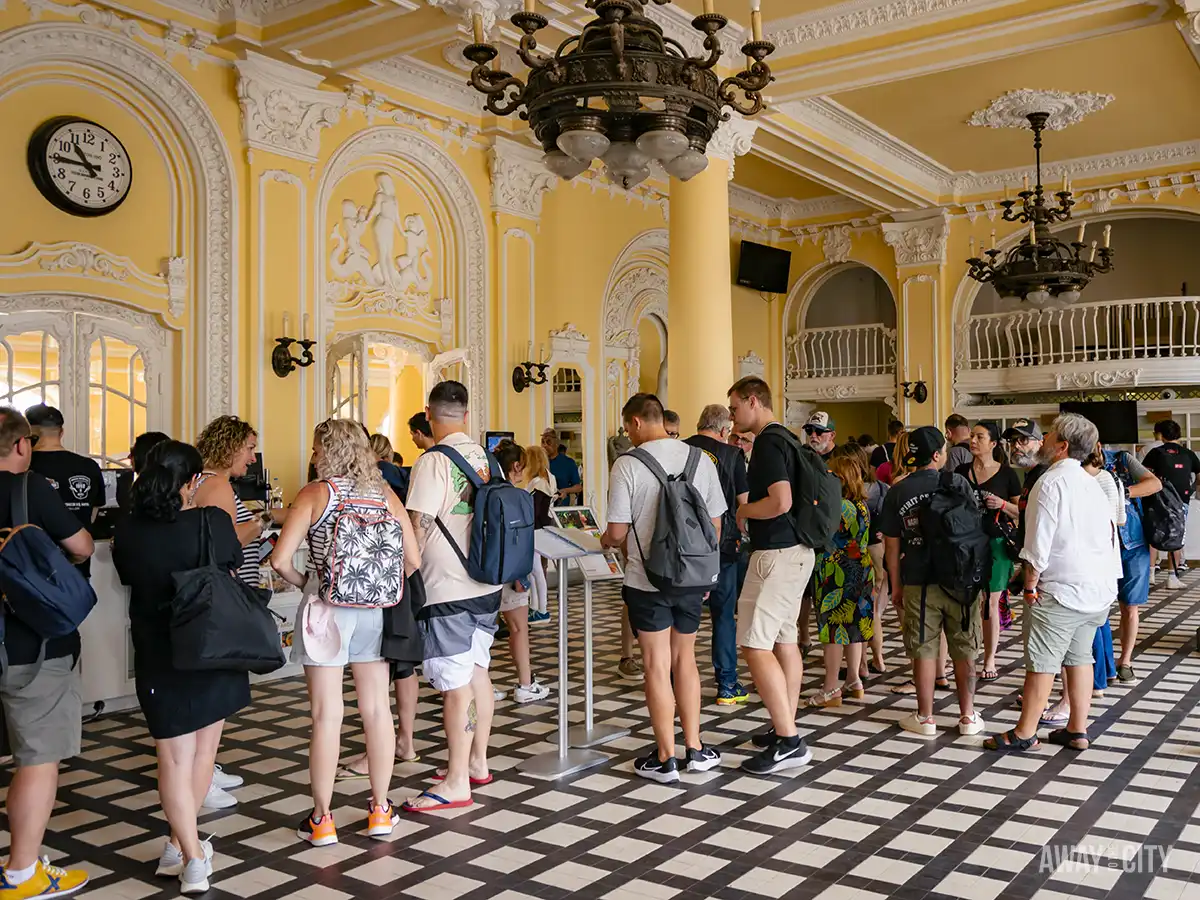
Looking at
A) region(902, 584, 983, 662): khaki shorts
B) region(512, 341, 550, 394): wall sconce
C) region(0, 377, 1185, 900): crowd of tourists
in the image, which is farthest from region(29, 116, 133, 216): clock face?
region(902, 584, 983, 662): khaki shorts

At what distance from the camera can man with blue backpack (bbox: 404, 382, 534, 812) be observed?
14.5ft

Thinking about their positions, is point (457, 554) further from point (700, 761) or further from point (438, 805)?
point (700, 761)

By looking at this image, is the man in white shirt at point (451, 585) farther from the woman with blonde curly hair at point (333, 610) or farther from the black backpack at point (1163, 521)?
the black backpack at point (1163, 521)

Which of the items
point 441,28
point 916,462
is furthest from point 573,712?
point 441,28

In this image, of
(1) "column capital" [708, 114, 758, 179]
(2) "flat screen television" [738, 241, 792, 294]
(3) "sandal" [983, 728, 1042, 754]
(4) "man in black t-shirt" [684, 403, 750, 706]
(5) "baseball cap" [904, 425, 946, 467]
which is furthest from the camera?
(2) "flat screen television" [738, 241, 792, 294]

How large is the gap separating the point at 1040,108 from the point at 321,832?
38.7 ft

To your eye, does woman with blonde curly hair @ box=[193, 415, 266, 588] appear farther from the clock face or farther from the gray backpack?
the clock face

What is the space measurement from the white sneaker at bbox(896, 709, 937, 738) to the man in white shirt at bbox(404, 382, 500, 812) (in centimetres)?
252

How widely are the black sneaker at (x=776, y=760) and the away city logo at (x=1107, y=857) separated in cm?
129

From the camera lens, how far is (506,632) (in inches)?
353

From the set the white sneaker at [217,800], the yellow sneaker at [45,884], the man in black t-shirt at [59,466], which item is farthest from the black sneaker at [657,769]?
the man in black t-shirt at [59,466]

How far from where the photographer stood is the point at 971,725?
562 centimetres

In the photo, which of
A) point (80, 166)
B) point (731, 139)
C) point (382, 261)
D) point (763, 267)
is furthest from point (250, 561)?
point (763, 267)

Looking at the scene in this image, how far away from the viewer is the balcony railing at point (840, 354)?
56.2 ft
